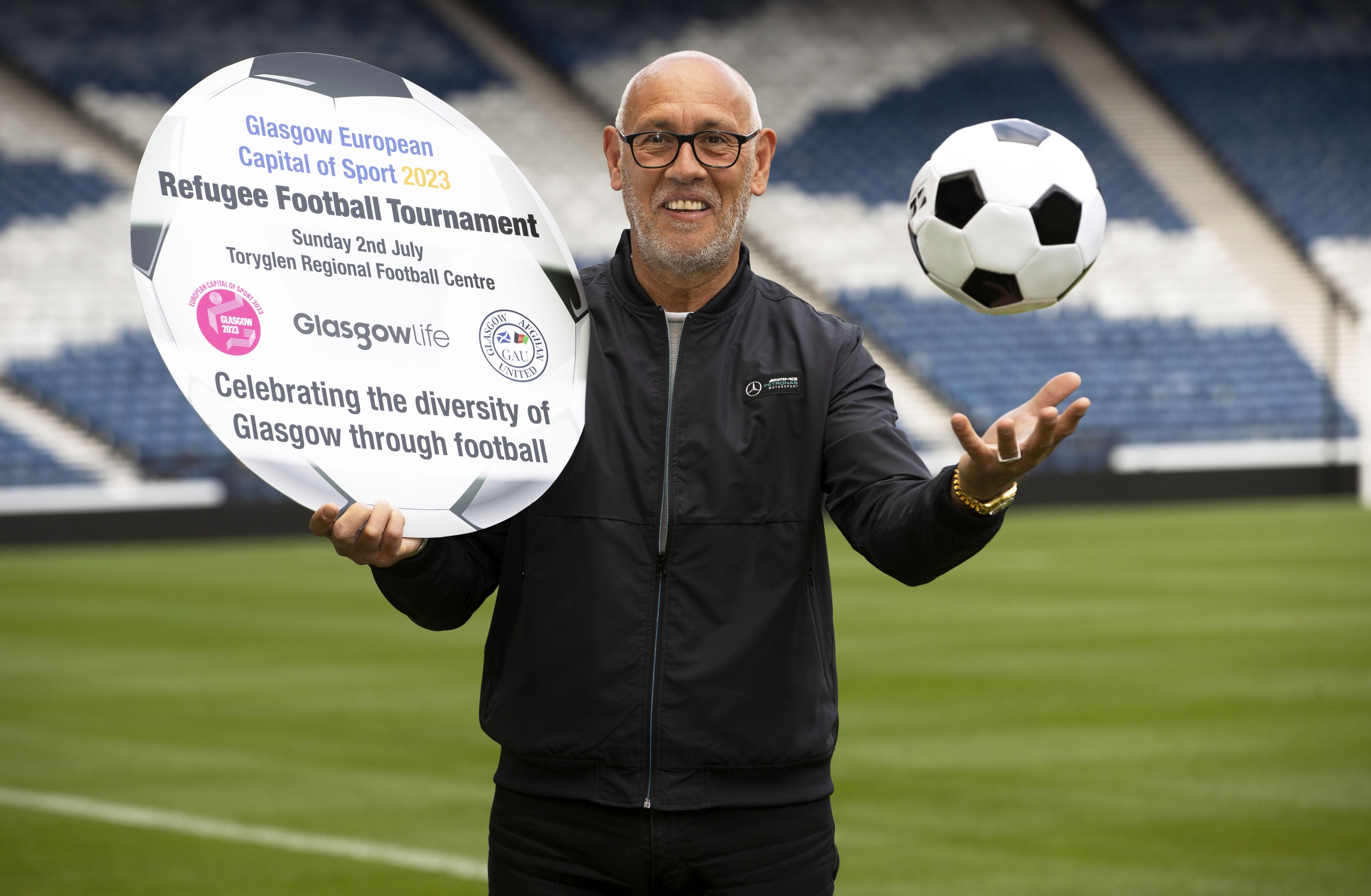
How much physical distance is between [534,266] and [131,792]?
15.3ft

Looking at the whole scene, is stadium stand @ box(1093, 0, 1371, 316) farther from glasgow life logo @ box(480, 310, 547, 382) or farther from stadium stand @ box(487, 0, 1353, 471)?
glasgow life logo @ box(480, 310, 547, 382)

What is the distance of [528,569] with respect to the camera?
Result: 2500 mm

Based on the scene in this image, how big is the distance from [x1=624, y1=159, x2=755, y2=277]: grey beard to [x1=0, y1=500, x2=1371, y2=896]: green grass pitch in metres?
3.29

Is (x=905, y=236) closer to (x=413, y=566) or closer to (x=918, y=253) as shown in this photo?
(x=918, y=253)

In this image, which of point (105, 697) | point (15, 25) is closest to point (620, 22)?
point (15, 25)

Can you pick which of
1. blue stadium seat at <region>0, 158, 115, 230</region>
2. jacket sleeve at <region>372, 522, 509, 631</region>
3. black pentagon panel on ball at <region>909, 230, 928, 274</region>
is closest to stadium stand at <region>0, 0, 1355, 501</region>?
blue stadium seat at <region>0, 158, 115, 230</region>

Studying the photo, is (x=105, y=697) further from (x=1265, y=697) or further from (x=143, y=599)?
(x=1265, y=697)

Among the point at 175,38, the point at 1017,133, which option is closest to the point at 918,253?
the point at 1017,133

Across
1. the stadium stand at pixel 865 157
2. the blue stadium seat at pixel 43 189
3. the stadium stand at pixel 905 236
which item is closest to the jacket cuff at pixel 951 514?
the stadium stand at pixel 865 157

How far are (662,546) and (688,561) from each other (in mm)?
44

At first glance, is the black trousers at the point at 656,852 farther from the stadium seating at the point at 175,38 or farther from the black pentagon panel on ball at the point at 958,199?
the stadium seating at the point at 175,38

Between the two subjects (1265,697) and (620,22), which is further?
(620,22)

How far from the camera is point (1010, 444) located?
2.22m

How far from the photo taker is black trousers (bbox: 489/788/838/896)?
239cm
